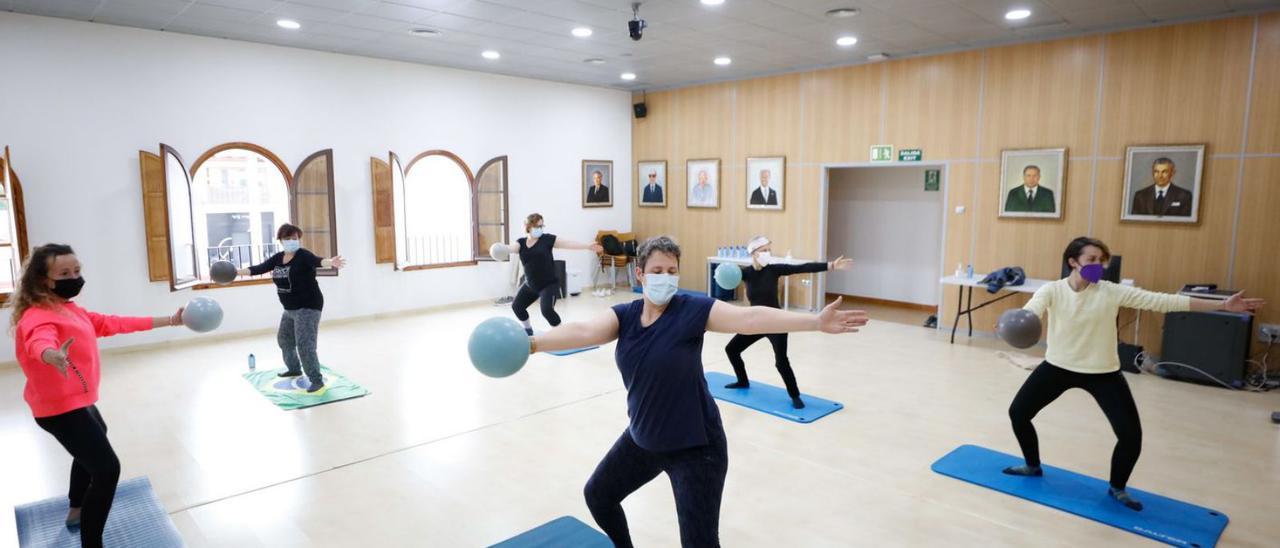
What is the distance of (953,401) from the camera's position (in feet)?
18.8

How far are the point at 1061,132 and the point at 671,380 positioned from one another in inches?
274

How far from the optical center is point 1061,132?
759cm

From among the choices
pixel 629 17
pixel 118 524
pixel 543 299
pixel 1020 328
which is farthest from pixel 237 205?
pixel 1020 328

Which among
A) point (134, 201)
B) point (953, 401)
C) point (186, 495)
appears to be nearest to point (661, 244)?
point (186, 495)

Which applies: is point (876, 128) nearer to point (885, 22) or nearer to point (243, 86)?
point (885, 22)

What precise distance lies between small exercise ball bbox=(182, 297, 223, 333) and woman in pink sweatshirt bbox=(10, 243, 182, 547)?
565 mm

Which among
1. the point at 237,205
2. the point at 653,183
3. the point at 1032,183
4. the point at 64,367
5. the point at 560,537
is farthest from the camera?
the point at 237,205

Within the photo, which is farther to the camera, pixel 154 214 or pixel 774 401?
pixel 154 214

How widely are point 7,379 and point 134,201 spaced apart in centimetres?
202

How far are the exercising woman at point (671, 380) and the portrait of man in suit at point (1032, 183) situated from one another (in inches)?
252

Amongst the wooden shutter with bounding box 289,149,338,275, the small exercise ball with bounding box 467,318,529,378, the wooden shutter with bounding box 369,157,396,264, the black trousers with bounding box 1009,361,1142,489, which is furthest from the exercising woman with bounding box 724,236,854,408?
the wooden shutter with bounding box 369,157,396,264

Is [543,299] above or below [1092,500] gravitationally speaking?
above

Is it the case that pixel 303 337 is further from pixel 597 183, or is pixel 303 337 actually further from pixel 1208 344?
pixel 1208 344

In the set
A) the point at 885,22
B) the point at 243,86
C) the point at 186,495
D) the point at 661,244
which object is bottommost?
the point at 186,495
